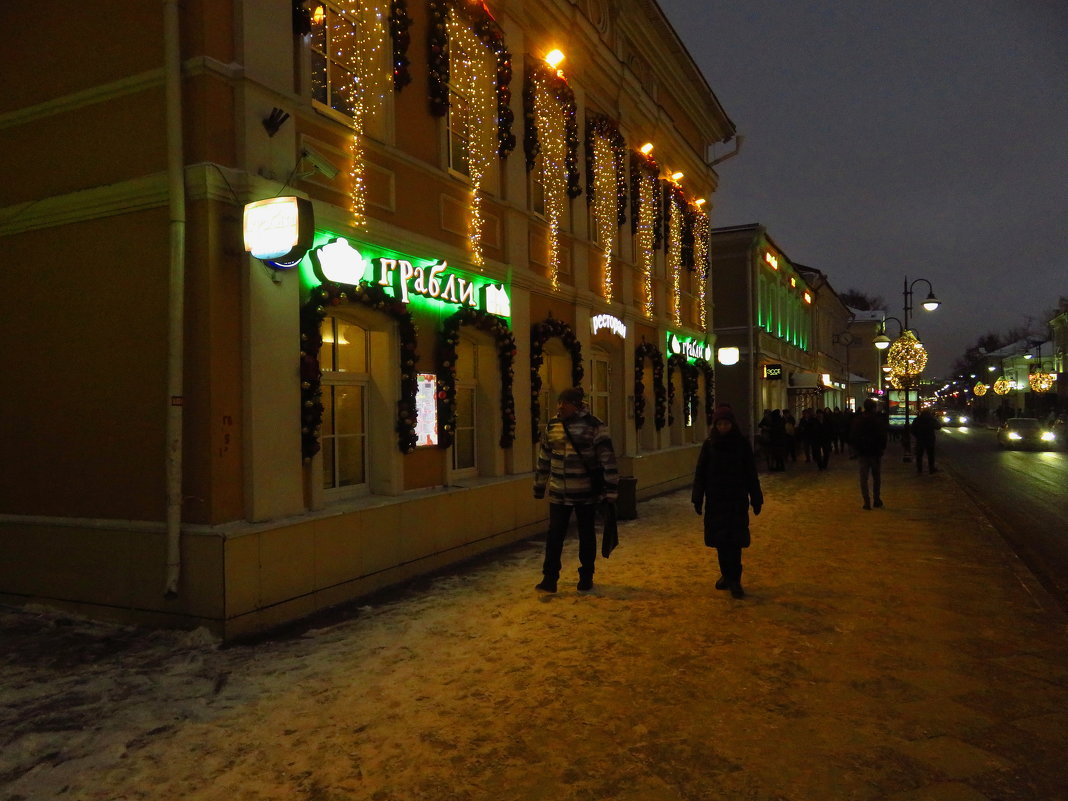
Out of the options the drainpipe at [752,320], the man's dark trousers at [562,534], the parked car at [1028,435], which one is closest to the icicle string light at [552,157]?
the man's dark trousers at [562,534]

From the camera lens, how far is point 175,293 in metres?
6.07

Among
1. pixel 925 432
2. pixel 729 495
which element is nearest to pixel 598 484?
pixel 729 495

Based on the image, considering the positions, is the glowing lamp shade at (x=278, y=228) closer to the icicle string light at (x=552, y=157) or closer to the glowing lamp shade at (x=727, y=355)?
the icicle string light at (x=552, y=157)

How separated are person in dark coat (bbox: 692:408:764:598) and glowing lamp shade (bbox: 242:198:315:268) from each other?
3.92 m

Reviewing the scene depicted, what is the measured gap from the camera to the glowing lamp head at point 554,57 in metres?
11.9

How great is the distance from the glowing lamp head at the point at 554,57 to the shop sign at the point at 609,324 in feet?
13.4

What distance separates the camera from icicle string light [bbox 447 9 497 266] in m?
9.68

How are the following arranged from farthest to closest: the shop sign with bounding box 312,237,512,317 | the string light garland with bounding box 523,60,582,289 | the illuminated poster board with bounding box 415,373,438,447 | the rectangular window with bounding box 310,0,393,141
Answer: the string light garland with bounding box 523,60,582,289
the illuminated poster board with bounding box 415,373,438,447
the rectangular window with bounding box 310,0,393,141
the shop sign with bounding box 312,237,512,317

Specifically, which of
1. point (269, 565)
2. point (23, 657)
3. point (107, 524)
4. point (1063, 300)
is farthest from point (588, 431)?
point (1063, 300)

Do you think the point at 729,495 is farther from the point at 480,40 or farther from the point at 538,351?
the point at 480,40

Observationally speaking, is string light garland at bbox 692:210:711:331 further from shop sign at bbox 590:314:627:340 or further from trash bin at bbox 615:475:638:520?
trash bin at bbox 615:475:638:520

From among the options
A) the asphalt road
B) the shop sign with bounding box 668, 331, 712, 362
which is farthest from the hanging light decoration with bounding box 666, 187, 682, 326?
the asphalt road

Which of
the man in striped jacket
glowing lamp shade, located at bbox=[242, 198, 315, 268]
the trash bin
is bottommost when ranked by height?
the trash bin

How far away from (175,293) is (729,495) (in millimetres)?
5043
